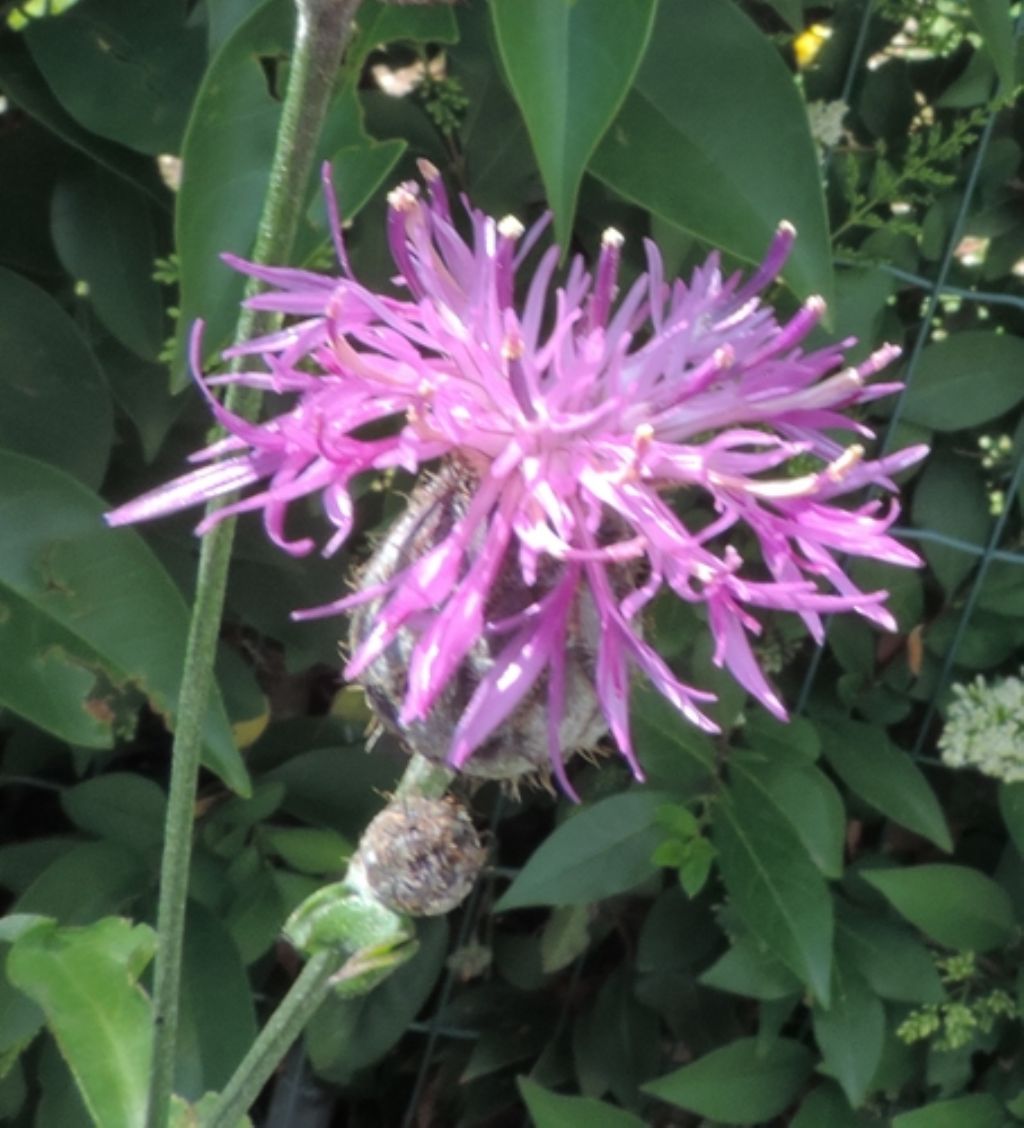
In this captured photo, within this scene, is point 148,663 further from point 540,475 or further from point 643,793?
point 643,793

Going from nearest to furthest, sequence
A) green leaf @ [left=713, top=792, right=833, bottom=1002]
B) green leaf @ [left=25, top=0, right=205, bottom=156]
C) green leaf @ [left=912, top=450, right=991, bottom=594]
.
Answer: green leaf @ [left=25, top=0, right=205, bottom=156]
green leaf @ [left=713, top=792, right=833, bottom=1002]
green leaf @ [left=912, top=450, right=991, bottom=594]

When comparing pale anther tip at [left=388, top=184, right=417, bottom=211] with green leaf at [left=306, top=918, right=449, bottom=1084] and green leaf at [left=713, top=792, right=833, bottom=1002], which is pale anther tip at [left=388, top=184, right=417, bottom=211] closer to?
green leaf at [left=713, top=792, right=833, bottom=1002]

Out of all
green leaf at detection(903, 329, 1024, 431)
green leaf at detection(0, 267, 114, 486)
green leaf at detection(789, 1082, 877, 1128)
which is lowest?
green leaf at detection(789, 1082, 877, 1128)

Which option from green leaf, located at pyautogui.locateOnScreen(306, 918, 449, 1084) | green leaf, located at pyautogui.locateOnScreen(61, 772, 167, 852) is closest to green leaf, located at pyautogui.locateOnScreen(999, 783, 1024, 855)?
green leaf, located at pyautogui.locateOnScreen(306, 918, 449, 1084)

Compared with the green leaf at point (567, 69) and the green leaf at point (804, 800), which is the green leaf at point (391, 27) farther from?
the green leaf at point (804, 800)

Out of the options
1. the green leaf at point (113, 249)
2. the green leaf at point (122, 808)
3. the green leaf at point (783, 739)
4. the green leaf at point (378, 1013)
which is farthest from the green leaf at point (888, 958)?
the green leaf at point (113, 249)

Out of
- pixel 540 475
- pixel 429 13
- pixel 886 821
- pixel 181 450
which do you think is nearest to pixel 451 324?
pixel 540 475

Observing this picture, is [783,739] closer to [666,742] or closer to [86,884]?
[666,742]
